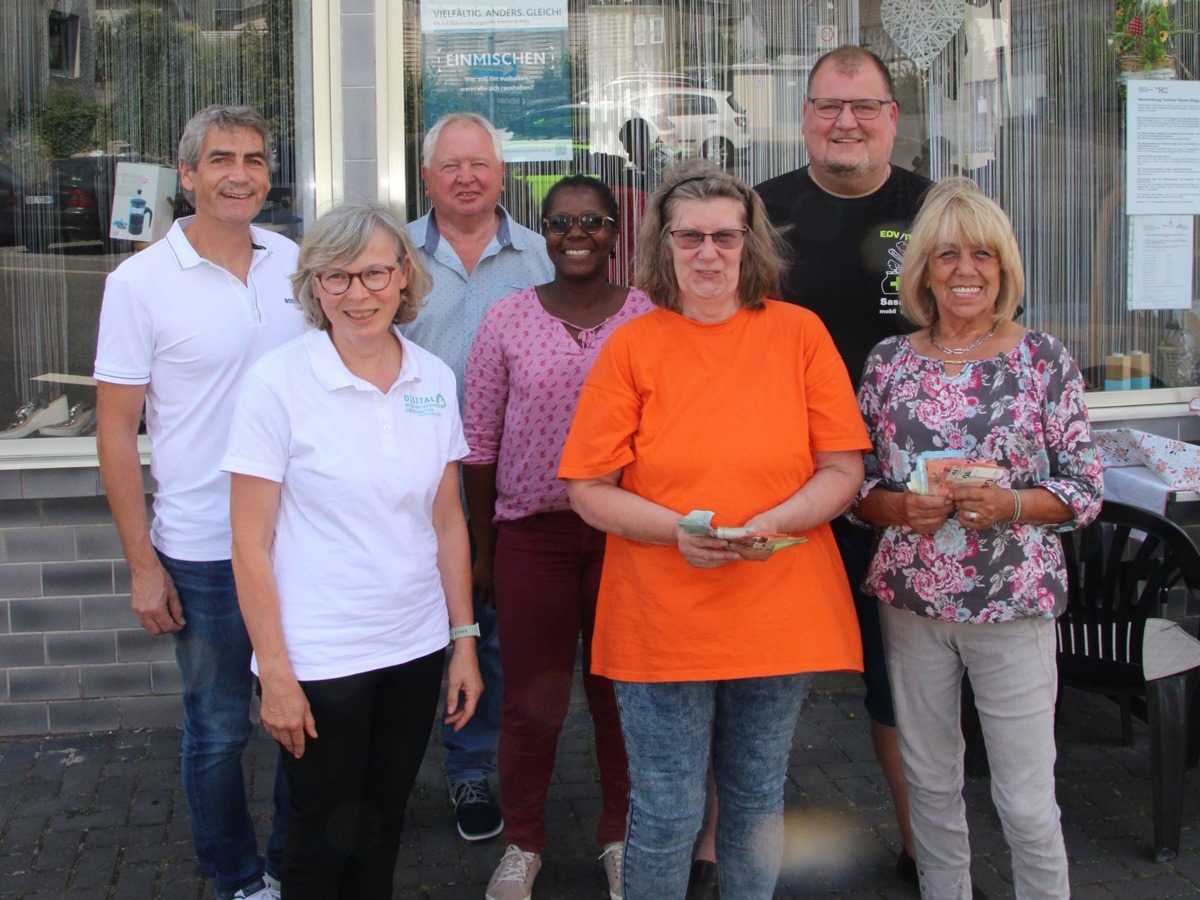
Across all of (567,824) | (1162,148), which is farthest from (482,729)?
(1162,148)

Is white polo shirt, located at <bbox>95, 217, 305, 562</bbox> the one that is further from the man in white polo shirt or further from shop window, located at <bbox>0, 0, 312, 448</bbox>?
shop window, located at <bbox>0, 0, 312, 448</bbox>

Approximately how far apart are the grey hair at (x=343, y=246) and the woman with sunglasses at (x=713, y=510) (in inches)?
20.4

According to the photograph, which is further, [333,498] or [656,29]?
[656,29]

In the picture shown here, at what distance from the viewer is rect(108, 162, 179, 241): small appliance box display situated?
15.5ft

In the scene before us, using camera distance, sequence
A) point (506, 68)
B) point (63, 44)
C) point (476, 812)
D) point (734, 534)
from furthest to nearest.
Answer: point (506, 68), point (63, 44), point (476, 812), point (734, 534)

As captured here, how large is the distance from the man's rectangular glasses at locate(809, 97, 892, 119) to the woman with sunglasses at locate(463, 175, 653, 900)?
2.31 ft

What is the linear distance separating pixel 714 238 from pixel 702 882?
74.5 inches

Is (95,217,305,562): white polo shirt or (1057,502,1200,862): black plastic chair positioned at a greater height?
(95,217,305,562): white polo shirt

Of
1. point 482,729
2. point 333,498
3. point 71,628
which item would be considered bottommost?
point 482,729

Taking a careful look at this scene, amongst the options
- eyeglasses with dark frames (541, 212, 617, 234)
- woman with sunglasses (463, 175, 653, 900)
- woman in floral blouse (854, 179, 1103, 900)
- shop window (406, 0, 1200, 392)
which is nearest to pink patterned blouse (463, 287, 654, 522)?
woman with sunglasses (463, 175, 653, 900)

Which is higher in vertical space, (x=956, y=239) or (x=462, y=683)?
(x=956, y=239)

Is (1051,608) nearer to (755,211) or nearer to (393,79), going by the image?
(755,211)

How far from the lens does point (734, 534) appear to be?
246cm

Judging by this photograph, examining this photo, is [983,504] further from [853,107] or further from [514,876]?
[514,876]
